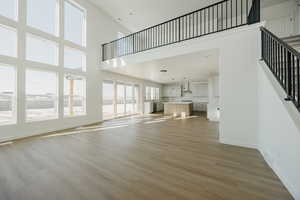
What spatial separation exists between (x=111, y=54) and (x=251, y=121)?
20.8 ft

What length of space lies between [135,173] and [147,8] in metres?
6.99

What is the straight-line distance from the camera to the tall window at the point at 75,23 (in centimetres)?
539

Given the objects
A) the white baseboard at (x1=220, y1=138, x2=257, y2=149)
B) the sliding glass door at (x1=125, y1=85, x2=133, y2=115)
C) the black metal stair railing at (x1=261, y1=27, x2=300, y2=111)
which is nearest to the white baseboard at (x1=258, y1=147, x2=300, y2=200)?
the white baseboard at (x1=220, y1=138, x2=257, y2=149)

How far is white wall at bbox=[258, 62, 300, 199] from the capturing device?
56.0 inches

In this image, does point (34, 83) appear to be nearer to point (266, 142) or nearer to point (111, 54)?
point (111, 54)

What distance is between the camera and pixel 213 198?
1480 mm

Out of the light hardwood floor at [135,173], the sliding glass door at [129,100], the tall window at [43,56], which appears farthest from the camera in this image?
the sliding glass door at [129,100]

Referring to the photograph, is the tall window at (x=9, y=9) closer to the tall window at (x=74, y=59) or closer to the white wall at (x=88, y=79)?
the white wall at (x=88, y=79)

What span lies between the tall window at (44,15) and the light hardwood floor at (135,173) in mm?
3768

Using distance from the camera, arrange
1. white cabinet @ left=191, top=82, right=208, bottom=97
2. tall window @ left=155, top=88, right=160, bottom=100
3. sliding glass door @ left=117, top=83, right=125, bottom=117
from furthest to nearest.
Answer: tall window @ left=155, top=88, right=160, bottom=100 → white cabinet @ left=191, top=82, right=208, bottom=97 → sliding glass door @ left=117, top=83, right=125, bottom=117

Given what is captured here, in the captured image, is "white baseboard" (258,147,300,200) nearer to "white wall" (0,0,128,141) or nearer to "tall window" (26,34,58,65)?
"white wall" (0,0,128,141)

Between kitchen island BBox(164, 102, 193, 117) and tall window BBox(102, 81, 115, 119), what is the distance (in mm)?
3885

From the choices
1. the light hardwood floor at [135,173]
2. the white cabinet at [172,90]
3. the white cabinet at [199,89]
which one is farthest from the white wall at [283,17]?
the white cabinet at [172,90]

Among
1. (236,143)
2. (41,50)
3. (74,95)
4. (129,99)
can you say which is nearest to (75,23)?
(41,50)
